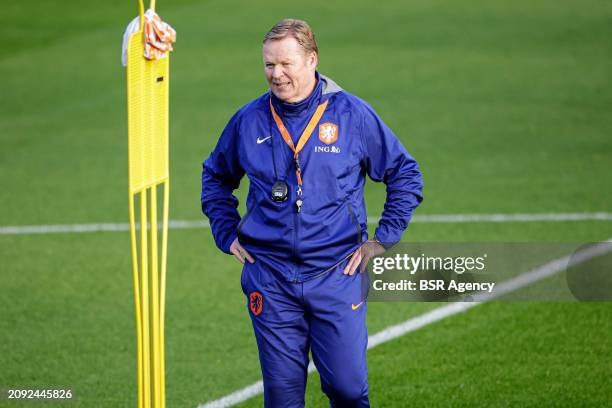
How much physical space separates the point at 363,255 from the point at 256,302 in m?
0.60

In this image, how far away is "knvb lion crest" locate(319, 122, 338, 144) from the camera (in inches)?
213

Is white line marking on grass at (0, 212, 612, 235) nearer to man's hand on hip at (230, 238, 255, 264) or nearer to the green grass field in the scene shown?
the green grass field

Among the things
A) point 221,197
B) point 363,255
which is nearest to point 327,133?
point 363,255

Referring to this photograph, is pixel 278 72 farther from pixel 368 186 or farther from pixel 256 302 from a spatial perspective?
pixel 368 186

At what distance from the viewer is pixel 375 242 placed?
567 cm

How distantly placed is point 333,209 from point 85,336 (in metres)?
3.71

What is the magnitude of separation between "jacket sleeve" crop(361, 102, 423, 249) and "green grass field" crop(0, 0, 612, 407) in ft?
6.31

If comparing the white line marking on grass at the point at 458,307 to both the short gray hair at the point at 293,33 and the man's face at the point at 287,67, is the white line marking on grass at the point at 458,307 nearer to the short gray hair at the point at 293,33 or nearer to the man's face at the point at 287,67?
the man's face at the point at 287,67

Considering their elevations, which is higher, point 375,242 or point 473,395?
point 375,242

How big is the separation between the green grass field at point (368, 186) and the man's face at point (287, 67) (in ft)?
8.77

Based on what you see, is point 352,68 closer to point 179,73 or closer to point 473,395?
point 179,73

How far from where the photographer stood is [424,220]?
11.1m

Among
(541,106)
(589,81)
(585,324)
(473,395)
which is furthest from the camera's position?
(589,81)

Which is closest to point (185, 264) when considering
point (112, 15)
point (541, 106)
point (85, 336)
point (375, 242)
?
point (85, 336)
